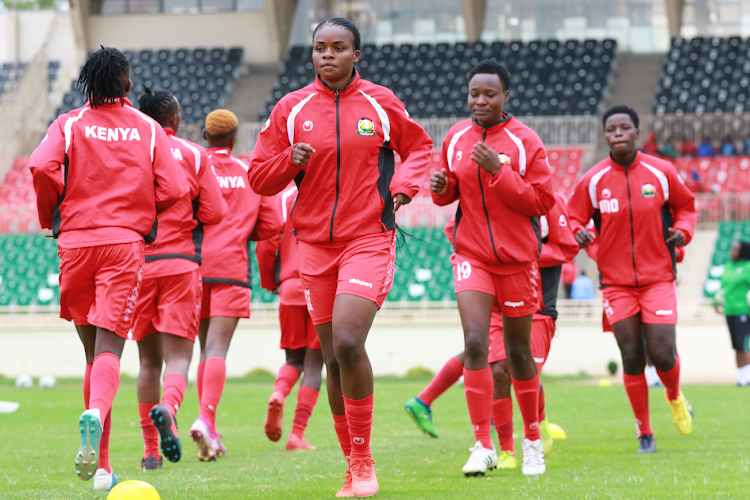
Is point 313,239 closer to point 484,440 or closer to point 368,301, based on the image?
point 368,301

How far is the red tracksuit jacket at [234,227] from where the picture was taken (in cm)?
722

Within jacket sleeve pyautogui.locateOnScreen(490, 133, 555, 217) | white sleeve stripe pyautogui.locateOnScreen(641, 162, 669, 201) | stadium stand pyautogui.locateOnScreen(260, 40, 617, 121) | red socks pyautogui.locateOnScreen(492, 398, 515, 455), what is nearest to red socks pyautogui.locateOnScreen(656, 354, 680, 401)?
white sleeve stripe pyautogui.locateOnScreen(641, 162, 669, 201)

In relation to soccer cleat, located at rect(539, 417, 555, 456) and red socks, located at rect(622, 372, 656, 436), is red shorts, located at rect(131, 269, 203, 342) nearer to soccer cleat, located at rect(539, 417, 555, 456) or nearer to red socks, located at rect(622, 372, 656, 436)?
soccer cleat, located at rect(539, 417, 555, 456)

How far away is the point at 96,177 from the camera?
194 inches

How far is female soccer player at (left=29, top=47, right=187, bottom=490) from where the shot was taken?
16.0ft

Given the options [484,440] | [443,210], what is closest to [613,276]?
[484,440]

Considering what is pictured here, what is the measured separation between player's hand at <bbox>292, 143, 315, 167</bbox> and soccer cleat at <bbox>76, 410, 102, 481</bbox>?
1517mm

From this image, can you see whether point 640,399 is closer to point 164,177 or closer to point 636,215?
point 636,215

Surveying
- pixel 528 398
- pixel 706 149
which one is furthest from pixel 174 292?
pixel 706 149

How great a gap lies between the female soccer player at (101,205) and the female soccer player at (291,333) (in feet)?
7.88

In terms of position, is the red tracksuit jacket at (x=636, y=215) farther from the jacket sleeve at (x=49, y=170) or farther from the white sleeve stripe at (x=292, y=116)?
the jacket sleeve at (x=49, y=170)

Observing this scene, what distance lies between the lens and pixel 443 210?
2217 cm

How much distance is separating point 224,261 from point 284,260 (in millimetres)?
772

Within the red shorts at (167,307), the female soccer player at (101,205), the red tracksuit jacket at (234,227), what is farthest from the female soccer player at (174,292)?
the female soccer player at (101,205)
